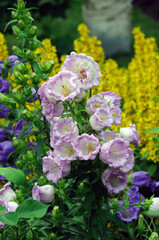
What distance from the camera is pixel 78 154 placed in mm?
1073

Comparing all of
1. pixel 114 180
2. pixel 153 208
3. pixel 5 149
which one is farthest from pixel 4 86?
pixel 153 208

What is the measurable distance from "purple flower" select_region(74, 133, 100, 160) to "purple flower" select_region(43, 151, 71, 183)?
0.24 ft

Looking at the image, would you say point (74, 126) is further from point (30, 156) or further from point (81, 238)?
point (81, 238)

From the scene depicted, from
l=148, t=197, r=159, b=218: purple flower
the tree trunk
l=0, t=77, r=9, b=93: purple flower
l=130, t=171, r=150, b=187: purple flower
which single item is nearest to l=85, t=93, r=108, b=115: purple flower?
l=148, t=197, r=159, b=218: purple flower

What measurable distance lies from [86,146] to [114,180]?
16 cm

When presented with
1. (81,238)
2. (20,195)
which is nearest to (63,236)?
(81,238)

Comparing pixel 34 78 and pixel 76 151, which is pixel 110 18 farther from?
pixel 76 151

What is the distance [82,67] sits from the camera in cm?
117

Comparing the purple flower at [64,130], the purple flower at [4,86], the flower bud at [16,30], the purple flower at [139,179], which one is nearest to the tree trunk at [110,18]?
the purple flower at [139,179]

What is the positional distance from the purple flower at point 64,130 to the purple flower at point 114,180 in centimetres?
16

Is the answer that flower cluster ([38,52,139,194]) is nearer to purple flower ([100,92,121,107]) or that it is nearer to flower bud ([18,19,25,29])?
purple flower ([100,92,121,107])

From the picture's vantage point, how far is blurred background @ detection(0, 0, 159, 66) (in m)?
2.75

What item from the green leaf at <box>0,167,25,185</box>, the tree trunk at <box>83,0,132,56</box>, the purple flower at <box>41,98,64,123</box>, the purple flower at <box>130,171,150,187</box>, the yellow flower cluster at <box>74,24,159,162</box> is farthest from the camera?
the tree trunk at <box>83,0,132,56</box>

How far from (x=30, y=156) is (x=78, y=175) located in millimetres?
307
